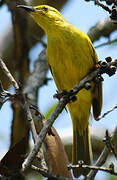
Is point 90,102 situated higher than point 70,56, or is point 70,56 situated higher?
point 70,56

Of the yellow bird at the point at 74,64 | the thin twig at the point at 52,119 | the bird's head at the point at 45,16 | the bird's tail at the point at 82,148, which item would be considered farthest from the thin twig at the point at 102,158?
the bird's head at the point at 45,16

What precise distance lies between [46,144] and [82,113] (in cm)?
161

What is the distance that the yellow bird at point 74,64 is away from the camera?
4660mm

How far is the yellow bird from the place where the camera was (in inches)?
183

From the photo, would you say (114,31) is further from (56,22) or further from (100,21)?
(56,22)

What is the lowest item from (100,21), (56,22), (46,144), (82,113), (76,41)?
(46,144)

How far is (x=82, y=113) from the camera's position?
514 centimetres

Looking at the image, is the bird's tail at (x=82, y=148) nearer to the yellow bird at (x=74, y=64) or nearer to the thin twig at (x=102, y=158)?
the yellow bird at (x=74, y=64)

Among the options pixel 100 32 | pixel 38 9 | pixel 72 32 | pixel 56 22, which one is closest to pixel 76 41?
pixel 72 32

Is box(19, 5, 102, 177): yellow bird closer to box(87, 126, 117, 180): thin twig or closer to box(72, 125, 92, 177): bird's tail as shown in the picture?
box(72, 125, 92, 177): bird's tail

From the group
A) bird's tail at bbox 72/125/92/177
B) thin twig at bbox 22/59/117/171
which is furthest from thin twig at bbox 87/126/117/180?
bird's tail at bbox 72/125/92/177

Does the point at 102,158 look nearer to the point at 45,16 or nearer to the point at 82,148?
the point at 82,148

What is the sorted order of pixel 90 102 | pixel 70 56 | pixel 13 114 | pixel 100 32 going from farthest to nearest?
1. pixel 100 32
2. pixel 13 114
3. pixel 90 102
4. pixel 70 56

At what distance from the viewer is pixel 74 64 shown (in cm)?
465
